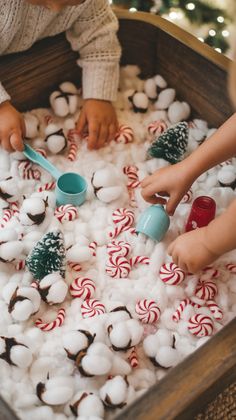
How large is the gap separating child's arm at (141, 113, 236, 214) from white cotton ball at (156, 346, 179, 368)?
10.2 inches

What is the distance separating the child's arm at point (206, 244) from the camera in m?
0.79

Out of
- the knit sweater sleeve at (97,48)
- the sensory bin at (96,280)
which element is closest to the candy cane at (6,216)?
the sensory bin at (96,280)

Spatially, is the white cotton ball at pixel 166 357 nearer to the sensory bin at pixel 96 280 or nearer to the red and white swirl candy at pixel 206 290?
the sensory bin at pixel 96 280

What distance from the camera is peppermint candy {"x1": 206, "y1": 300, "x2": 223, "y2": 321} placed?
0.87 meters

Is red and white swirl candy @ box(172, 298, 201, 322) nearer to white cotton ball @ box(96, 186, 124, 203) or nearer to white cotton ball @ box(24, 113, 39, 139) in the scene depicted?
white cotton ball @ box(96, 186, 124, 203)

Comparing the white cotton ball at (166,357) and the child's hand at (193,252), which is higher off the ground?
the child's hand at (193,252)

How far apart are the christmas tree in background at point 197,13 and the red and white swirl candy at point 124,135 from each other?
1.35 ft

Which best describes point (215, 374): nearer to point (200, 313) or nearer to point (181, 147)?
point (200, 313)

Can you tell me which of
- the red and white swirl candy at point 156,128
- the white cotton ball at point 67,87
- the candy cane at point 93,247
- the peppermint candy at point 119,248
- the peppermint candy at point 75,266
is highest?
the white cotton ball at point 67,87

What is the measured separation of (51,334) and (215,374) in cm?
29

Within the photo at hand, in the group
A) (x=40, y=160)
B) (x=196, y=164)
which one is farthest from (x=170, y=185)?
(x=40, y=160)

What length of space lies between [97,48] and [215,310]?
59 cm

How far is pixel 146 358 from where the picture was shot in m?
Answer: 0.84

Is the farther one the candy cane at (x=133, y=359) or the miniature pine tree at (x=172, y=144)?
the miniature pine tree at (x=172, y=144)
